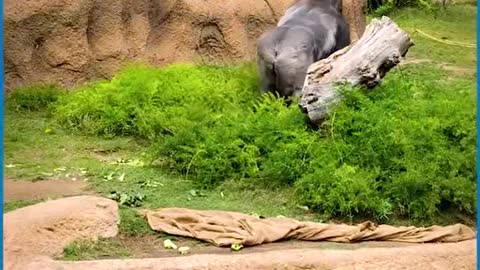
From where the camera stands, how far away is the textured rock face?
8320 mm

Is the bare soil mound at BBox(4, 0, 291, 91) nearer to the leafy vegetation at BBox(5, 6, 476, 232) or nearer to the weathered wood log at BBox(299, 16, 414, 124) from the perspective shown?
the leafy vegetation at BBox(5, 6, 476, 232)

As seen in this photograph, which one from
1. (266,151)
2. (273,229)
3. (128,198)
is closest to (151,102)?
(266,151)

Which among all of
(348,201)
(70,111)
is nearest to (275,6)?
(70,111)

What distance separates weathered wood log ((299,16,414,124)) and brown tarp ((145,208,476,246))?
1.28 meters

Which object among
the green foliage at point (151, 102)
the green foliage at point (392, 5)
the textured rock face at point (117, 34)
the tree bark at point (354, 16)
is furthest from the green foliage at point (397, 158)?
the green foliage at point (392, 5)

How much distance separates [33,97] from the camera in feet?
26.5

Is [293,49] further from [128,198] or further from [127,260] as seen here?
[127,260]

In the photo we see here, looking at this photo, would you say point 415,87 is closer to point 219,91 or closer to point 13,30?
point 219,91

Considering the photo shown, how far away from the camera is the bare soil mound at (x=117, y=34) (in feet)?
27.3

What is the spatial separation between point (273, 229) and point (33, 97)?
12.7 ft

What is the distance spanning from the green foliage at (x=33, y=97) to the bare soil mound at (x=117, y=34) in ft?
0.65

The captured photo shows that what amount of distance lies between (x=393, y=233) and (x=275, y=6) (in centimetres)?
544

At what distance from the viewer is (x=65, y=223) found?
4.56 metres

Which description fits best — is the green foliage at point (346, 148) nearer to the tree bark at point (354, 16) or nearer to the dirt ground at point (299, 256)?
the dirt ground at point (299, 256)
